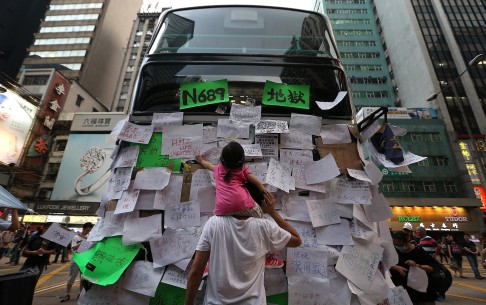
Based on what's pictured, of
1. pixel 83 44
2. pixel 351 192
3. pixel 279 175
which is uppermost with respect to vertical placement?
pixel 83 44

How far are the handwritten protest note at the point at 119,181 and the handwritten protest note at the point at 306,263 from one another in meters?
1.48

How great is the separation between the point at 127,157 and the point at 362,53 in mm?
55487

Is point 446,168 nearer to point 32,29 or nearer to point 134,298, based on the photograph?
point 134,298

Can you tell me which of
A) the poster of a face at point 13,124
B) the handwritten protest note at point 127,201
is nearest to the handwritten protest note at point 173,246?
the handwritten protest note at point 127,201

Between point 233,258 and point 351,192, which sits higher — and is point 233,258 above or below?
below

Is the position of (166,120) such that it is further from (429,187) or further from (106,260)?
(429,187)

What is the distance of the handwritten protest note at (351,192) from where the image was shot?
7.27ft

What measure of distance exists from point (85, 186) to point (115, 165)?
3373 centimetres

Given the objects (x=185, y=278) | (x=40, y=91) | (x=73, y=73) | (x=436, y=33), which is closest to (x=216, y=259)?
(x=185, y=278)

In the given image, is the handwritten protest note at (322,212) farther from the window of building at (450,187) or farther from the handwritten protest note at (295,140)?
the window of building at (450,187)

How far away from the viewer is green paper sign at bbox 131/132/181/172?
2.37 metres

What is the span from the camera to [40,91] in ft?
116

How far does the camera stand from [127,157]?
2.43 meters

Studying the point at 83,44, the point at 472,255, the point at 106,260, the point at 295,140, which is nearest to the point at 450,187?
the point at 472,255
